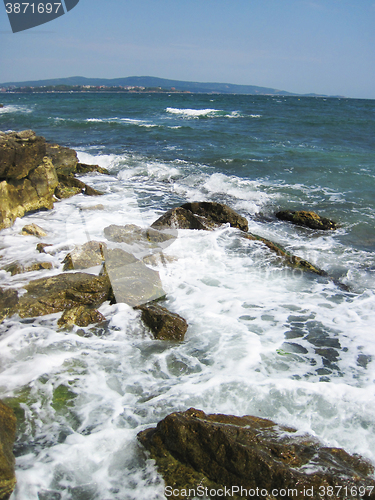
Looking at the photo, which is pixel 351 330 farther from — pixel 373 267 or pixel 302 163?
pixel 302 163

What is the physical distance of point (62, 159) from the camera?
11.9 meters

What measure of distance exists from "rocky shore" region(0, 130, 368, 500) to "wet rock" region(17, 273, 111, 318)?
0.01 meters

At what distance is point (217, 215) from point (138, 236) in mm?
2242

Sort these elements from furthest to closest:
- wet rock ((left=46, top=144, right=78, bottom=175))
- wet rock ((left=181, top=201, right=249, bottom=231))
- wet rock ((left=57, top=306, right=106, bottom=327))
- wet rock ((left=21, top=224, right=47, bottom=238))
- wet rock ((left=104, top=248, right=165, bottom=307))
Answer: wet rock ((left=46, top=144, right=78, bottom=175)) < wet rock ((left=181, top=201, right=249, bottom=231)) < wet rock ((left=21, top=224, right=47, bottom=238)) < wet rock ((left=104, top=248, right=165, bottom=307)) < wet rock ((left=57, top=306, right=106, bottom=327))

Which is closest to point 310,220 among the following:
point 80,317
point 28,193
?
point 80,317

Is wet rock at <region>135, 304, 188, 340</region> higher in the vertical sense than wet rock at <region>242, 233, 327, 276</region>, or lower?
lower

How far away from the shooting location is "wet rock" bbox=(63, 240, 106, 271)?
535 centimetres

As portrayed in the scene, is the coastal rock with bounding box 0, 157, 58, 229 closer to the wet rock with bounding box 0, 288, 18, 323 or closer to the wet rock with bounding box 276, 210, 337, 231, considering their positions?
the wet rock with bounding box 0, 288, 18, 323

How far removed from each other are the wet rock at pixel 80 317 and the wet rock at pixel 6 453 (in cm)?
161

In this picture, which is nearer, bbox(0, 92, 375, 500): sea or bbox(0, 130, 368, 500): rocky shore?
bbox(0, 130, 368, 500): rocky shore

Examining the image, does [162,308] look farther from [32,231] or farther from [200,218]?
[32,231]

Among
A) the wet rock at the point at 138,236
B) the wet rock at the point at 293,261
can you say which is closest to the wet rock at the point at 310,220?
the wet rock at the point at 293,261

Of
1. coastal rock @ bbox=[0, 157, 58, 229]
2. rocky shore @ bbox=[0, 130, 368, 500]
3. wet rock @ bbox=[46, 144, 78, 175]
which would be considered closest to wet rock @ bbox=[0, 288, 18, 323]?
rocky shore @ bbox=[0, 130, 368, 500]

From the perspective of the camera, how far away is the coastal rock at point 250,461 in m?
2.12
